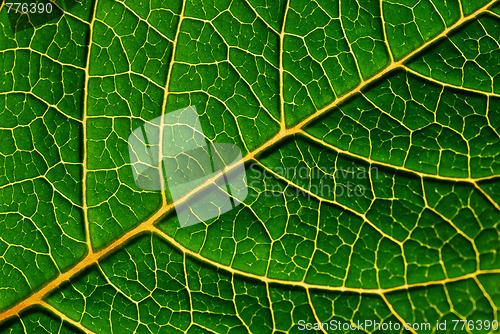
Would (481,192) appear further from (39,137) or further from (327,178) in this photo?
(39,137)

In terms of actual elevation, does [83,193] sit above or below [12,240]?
above

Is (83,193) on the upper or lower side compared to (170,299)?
upper

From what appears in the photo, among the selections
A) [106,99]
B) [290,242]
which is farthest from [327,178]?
[106,99]

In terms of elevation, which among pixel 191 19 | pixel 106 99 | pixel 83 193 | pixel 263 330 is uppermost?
pixel 191 19

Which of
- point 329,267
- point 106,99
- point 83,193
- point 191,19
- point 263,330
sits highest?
point 191,19

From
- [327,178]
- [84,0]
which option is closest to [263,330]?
[327,178]

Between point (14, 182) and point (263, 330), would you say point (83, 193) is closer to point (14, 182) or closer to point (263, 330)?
point (14, 182)
